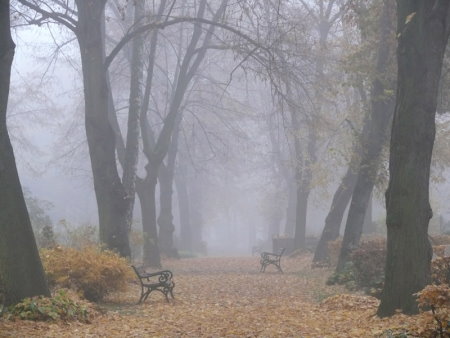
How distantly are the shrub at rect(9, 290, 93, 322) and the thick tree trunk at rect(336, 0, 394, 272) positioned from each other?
27.6 ft

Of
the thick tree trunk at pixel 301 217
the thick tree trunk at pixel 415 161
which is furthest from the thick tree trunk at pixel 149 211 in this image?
the thick tree trunk at pixel 415 161

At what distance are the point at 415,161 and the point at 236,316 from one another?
3998mm

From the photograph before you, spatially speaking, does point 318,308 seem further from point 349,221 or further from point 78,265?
point 349,221

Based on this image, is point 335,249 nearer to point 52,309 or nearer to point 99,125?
point 99,125

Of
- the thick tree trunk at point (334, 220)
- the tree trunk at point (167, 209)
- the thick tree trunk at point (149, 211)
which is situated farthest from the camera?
the tree trunk at point (167, 209)

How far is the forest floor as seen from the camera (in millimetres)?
7836

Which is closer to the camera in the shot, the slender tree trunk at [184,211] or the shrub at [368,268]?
the shrub at [368,268]

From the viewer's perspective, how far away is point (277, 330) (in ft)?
27.3

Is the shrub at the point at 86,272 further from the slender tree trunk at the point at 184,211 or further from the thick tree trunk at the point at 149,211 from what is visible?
the slender tree trunk at the point at 184,211

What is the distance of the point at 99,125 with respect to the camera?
1420 centimetres

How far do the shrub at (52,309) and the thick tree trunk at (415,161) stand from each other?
4539 millimetres

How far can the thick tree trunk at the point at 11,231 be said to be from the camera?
8.63 m

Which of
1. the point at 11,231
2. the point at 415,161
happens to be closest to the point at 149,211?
the point at 11,231

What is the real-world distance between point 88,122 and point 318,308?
7103 millimetres
